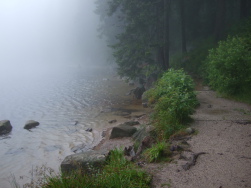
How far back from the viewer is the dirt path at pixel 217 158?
4.72 meters

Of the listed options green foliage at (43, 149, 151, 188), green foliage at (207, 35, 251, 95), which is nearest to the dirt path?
green foliage at (43, 149, 151, 188)

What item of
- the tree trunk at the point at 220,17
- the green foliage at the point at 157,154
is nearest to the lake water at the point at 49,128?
the green foliage at the point at 157,154

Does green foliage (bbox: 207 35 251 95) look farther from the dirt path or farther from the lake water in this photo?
the lake water

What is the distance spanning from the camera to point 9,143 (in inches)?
464

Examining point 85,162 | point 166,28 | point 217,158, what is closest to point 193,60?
point 166,28

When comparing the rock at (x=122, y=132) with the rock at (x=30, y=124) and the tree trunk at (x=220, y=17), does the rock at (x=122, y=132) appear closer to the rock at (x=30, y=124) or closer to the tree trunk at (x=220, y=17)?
the rock at (x=30, y=124)

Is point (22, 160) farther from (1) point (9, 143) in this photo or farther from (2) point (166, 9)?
(2) point (166, 9)

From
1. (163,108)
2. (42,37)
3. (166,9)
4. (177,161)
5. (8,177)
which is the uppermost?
(42,37)

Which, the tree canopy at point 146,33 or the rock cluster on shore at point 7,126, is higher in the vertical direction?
the tree canopy at point 146,33

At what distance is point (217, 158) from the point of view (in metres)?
5.68

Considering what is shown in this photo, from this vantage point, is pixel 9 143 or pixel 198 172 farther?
pixel 9 143

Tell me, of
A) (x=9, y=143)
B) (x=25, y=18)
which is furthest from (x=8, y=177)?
(x=25, y=18)

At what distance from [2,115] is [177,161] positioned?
1554 cm

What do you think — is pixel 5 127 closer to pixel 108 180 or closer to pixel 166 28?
pixel 108 180
